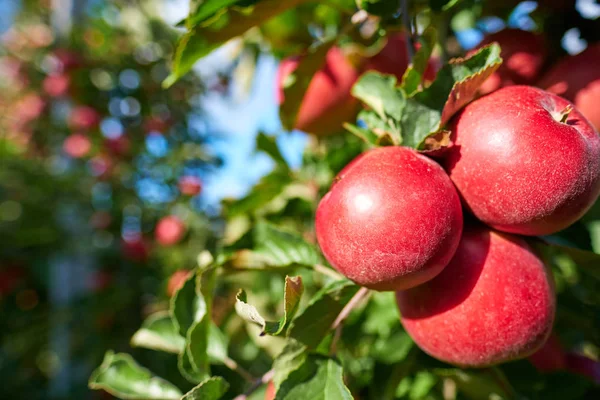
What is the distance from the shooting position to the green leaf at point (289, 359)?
0.69m

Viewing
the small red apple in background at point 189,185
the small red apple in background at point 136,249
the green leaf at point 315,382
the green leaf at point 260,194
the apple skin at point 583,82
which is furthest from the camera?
the small red apple in background at point 136,249

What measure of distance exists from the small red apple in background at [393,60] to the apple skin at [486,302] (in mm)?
508

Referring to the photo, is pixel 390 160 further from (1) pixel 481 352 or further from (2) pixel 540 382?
(2) pixel 540 382

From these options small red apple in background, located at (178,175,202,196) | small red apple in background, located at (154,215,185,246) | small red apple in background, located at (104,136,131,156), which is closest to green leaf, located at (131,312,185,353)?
small red apple in background, located at (154,215,185,246)

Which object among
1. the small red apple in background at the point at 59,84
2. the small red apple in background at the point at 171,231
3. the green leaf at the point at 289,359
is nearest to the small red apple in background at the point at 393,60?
→ the green leaf at the point at 289,359

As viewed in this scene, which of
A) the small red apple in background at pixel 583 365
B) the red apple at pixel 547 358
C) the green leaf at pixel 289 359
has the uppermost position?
the green leaf at pixel 289 359

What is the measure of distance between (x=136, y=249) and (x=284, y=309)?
2515 millimetres

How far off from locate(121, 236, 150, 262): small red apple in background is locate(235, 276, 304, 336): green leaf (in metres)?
2.46

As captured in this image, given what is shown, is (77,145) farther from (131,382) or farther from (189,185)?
(131,382)

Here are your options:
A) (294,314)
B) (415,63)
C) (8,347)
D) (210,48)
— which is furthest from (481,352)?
(8,347)

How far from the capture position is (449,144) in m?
0.64

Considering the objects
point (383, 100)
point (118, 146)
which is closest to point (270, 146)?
point (383, 100)

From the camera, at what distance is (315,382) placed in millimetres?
702

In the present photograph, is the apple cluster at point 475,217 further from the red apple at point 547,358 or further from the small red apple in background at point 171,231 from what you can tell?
the small red apple in background at point 171,231
